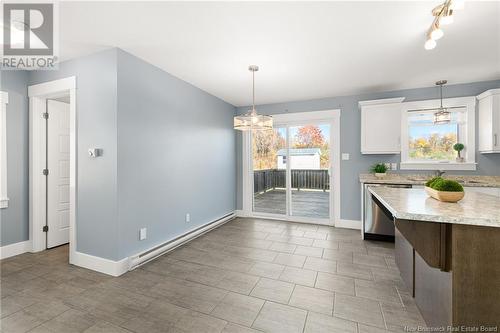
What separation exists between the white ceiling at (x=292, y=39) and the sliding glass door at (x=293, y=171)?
4.74 feet

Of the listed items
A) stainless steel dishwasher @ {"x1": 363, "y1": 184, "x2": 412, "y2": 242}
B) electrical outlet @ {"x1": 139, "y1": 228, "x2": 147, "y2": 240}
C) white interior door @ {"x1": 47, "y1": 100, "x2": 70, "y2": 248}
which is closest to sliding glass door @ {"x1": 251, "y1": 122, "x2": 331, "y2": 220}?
stainless steel dishwasher @ {"x1": 363, "y1": 184, "x2": 412, "y2": 242}

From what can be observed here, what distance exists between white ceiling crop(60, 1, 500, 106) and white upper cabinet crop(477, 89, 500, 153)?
1.08 feet

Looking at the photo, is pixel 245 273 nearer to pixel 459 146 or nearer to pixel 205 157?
pixel 205 157

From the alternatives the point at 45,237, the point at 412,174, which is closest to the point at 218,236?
the point at 45,237

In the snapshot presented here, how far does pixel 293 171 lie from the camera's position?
4930mm

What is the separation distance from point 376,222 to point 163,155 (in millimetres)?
3512

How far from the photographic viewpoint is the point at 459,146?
370cm

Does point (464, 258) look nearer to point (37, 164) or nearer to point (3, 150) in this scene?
point (37, 164)

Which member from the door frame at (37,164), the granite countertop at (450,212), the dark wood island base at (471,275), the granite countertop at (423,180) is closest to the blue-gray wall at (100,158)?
the door frame at (37,164)

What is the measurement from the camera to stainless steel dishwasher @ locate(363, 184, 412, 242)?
3566 millimetres

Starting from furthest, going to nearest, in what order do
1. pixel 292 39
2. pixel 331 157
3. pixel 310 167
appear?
pixel 310 167, pixel 331 157, pixel 292 39

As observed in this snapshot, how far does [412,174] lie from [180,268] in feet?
13.6

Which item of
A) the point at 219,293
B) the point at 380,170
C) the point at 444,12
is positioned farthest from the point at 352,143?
the point at 219,293

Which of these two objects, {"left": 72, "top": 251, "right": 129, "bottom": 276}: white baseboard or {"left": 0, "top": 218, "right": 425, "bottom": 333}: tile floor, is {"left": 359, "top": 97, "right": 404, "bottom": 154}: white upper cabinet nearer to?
{"left": 0, "top": 218, "right": 425, "bottom": 333}: tile floor
